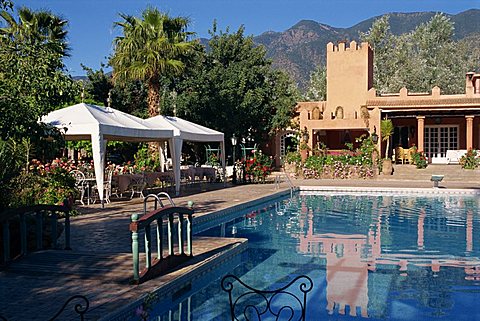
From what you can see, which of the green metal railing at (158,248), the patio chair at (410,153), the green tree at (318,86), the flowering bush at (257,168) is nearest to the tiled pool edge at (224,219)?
the green metal railing at (158,248)

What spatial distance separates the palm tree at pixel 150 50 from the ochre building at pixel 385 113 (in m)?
8.45

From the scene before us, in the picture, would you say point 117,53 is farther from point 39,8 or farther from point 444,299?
point 444,299

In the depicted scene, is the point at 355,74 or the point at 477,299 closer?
the point at 477,299

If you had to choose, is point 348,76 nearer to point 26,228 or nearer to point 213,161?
point 213,161

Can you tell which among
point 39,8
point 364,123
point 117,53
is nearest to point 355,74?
point 364,123

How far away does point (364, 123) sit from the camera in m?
25.2

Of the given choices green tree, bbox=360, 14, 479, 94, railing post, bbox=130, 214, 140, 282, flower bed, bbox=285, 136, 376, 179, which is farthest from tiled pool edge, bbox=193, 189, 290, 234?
green tree, bbox=360, 14, 479, 94

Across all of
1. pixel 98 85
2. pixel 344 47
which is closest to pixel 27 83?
pixel 98 85

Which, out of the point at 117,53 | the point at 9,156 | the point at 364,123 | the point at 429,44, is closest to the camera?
the point at 9,156

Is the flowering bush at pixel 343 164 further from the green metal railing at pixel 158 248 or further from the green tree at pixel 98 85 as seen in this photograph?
the green metal railing at pixel 158 248

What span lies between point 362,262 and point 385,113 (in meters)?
20.3

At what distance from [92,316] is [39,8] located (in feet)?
63.6

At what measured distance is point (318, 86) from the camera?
4419 centimetres

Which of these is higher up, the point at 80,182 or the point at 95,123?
→ the point at 95,123
